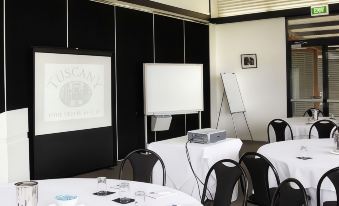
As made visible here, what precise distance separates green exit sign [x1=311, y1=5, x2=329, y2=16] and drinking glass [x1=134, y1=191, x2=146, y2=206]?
741 centimetres

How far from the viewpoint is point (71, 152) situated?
6.35 meters

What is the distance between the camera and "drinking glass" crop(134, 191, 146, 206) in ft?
8.30

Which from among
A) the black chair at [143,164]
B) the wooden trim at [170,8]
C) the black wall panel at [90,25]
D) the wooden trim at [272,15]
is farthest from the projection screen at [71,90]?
the wooden trim at [272,15]

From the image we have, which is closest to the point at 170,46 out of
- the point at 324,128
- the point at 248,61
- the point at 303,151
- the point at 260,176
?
the point at 248,61

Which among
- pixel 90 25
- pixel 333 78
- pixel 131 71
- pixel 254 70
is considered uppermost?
pixel 90 25

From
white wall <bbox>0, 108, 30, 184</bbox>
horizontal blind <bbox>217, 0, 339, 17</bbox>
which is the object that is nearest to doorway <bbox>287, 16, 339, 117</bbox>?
horizontal blind <bbox>217, 0, 339, 17</bbox>

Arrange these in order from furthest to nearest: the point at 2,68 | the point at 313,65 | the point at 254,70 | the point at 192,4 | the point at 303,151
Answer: the point at 254,70, the point at 192,4, the point at 313,65, the point at 2,68, the point at 303,151

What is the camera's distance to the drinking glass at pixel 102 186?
2.78 metres

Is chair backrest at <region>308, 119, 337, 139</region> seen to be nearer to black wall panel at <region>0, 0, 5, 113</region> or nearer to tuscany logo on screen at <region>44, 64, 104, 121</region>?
tuscany logo on screen at <region>44, 64, 104, 121</region>

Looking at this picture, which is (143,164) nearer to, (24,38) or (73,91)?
(73,91)

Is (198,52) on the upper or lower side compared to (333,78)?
upper

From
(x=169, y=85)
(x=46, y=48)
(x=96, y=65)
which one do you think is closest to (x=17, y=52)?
(x=46, y=48)

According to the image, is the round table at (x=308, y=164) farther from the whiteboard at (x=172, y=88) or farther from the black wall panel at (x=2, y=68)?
the whiteboard at (x=172, y=88)

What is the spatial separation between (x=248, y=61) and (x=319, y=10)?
2.06 m
